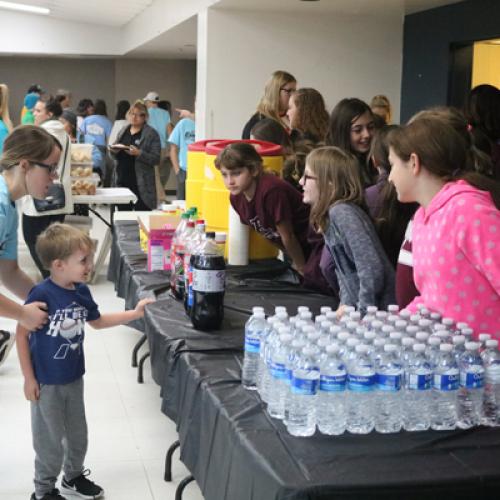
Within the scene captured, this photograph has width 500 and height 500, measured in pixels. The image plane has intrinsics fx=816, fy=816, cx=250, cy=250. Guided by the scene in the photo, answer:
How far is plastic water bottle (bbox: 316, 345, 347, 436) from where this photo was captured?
186 cm

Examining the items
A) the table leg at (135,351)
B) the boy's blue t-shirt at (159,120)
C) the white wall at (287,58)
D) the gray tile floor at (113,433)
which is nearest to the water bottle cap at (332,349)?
the gray tile floor at (113,433)

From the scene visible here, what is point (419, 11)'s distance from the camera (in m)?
8.17

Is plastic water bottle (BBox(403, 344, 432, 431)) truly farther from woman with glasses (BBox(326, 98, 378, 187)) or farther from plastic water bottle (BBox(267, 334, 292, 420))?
woman with glasses (BBox(326, 98, 378, 187))

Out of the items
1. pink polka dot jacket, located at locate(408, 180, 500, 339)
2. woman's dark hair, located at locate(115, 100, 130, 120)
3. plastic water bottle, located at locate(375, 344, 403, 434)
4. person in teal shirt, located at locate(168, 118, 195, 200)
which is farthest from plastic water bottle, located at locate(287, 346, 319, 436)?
woman's dark hair, located at locate(115, 100, 130, 120)

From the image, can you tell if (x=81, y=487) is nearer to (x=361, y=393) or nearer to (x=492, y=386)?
(x=361, y=393)

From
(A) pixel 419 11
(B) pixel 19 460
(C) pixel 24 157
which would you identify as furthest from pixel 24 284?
(A) pixel 419 11

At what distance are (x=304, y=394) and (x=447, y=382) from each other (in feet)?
1.13

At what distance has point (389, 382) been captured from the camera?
1.89 m

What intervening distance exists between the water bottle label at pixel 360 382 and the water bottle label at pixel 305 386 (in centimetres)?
8

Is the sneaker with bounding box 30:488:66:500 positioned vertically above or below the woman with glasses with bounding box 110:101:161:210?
below

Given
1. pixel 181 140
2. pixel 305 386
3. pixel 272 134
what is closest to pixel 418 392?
pixel 305 386

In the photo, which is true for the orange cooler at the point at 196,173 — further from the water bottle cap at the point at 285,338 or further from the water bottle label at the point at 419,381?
the water bottle label at the point at 419,381

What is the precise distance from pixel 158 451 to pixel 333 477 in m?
2.06

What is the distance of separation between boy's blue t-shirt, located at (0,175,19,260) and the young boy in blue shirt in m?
0.20
